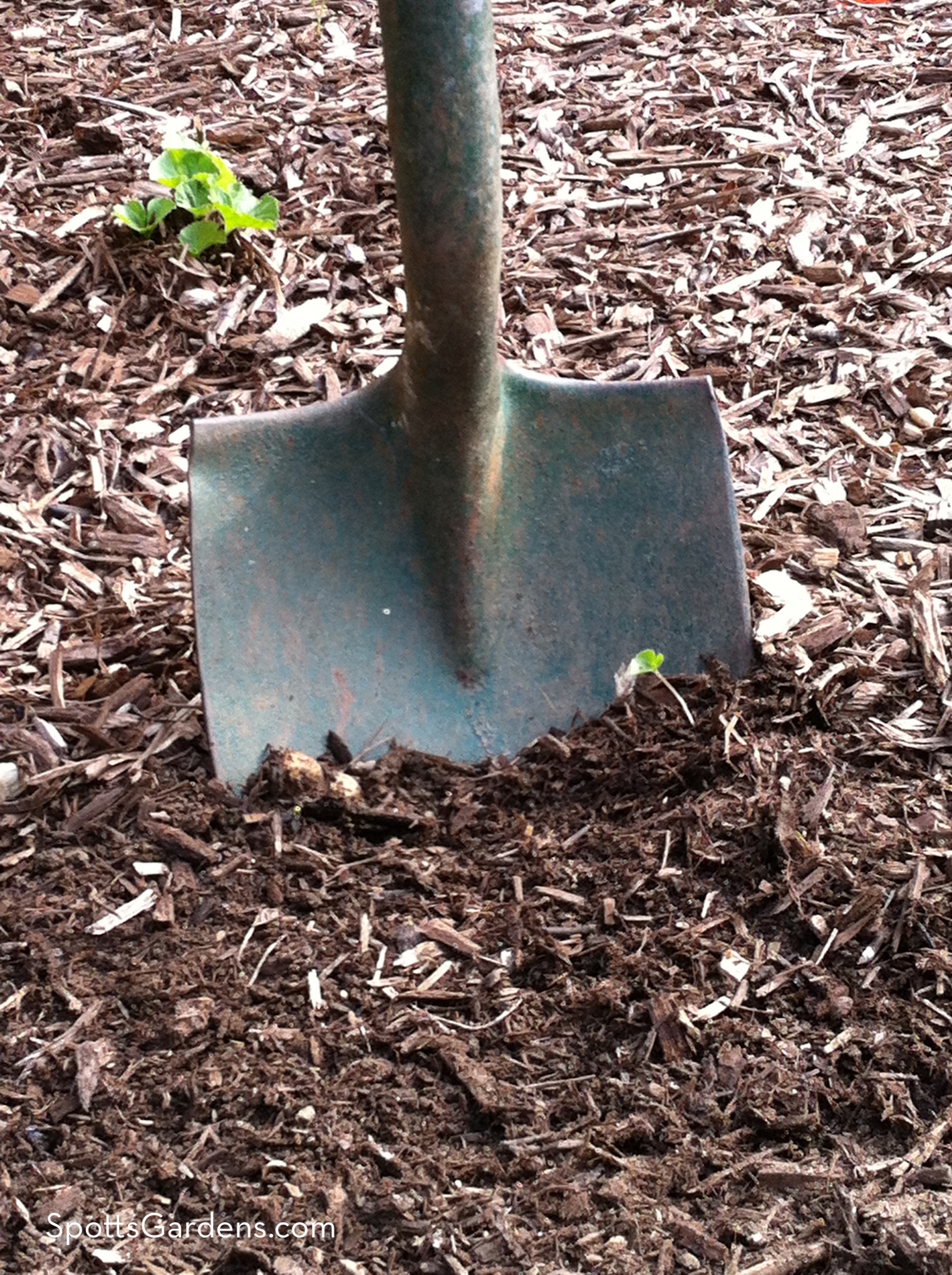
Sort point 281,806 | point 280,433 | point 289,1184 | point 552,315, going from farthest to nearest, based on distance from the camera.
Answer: point 552,315, point 280,433, point 281,806, point 289,1184

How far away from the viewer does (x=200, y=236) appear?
3.11 meters

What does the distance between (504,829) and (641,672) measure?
353 mm

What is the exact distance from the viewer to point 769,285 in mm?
3162

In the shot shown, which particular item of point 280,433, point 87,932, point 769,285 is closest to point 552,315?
point 769,285

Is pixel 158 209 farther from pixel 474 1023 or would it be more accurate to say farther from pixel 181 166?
pixel 474 1023

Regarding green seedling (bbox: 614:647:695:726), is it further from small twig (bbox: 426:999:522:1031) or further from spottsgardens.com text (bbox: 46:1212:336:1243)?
spottsgardens.com text (bbox: 46:1212:336:1243)

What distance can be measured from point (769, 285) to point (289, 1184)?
2256 mm

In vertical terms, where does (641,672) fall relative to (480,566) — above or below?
below

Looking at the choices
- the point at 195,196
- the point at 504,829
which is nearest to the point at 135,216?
the point at 195,196

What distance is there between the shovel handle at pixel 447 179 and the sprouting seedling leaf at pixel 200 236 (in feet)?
3.71

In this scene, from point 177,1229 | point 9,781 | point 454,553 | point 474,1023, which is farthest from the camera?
point 454,553

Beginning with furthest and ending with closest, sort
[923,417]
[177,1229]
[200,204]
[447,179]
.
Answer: [200,204], [923,417], [447,179], [177,1229]

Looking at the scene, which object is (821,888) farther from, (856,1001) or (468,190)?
(468,190)

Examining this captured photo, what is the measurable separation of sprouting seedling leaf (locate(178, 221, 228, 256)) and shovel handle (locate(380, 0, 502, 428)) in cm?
113
